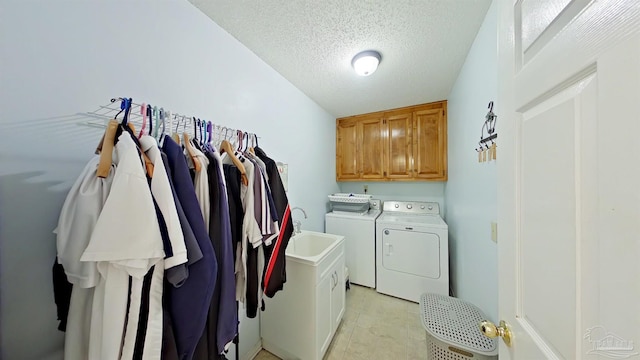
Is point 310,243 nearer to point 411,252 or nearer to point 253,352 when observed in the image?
point 253,352

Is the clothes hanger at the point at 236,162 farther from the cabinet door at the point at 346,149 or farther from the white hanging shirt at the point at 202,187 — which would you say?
the cabinet door at the point at 346,149

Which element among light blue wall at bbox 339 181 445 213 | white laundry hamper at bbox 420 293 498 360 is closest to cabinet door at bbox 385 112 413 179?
light blue wall at bbox 339 181 445 213

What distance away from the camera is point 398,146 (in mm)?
2857

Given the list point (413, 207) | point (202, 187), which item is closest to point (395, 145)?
point (413, 207)

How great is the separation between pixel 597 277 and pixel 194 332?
105 cm

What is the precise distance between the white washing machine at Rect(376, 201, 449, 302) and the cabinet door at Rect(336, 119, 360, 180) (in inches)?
37.7

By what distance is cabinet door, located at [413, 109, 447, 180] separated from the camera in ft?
8.46

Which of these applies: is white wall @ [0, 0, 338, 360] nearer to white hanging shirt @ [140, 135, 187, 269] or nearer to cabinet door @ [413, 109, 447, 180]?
white hanging shirt @ [140, 135, 187, 269]

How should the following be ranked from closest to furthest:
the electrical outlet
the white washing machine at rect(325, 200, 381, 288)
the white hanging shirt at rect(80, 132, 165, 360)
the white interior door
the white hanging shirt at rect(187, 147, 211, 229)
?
the white interior door < the white hanging shirt at rect(80, 132, 165, 360) < the white hanging shirt at rect(187, 147, 211, 229) < the electrical outlet < the white washing machine at rect(325, 200, 381, 288)

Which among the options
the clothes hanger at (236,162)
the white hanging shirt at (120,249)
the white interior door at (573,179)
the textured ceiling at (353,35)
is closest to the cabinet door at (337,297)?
the clothes hanger at (236,162)

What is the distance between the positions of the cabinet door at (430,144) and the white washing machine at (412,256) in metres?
0.65

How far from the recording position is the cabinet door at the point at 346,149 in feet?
10.4

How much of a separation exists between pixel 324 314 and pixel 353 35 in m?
2.11

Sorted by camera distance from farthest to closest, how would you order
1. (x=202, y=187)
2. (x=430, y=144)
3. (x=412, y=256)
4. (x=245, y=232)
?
(x=430, y=144)
(x=412, y=256)
(x=245, y=232)
(x=202, y=187)
